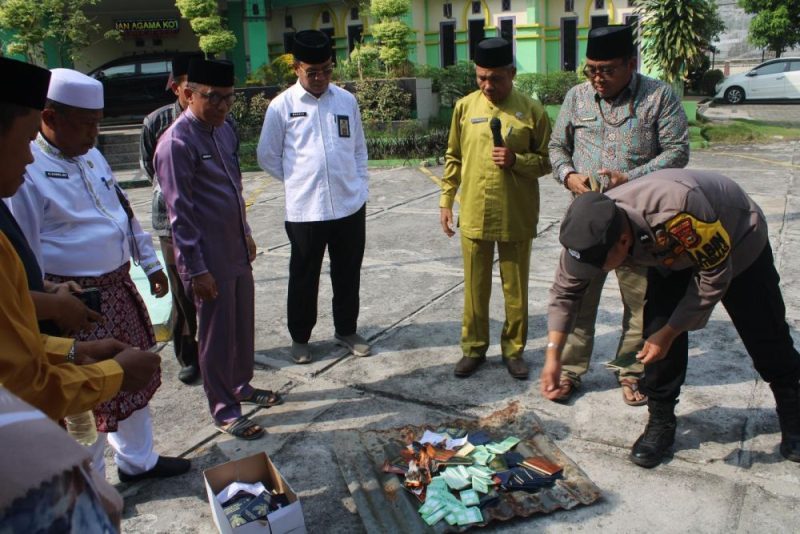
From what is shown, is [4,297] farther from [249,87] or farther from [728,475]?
[249,87]

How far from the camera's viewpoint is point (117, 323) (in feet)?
9.88

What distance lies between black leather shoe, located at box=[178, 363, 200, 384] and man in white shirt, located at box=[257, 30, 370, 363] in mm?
620

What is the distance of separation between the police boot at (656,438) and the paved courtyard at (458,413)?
0.17ft

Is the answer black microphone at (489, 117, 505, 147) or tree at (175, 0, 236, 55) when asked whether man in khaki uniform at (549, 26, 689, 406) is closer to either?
black microphone at (489, 117, 505, 147)

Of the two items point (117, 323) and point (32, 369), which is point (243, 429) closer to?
point (117, 323)

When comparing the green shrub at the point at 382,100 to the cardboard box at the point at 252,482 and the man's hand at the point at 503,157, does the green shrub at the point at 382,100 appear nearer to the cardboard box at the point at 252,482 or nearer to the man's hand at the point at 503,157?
the man's hand at the point at 503,157

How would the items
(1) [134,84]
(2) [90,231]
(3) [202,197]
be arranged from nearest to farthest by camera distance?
(2) [90,231]
(3) [202,197]
(1) [134,84]

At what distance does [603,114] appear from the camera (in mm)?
3711

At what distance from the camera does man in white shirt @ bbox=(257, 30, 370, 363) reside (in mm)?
4242

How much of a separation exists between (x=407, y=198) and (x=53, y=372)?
8389 millimetres

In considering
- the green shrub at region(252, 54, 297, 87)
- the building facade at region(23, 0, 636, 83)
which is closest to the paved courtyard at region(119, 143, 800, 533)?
the green shrub at region(252, 54, 297, 87)

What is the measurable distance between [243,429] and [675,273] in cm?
223

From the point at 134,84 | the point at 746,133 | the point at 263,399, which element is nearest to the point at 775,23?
the point at 746,133

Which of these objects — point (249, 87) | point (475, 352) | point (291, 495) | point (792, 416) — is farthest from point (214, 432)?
point (249, 87)
